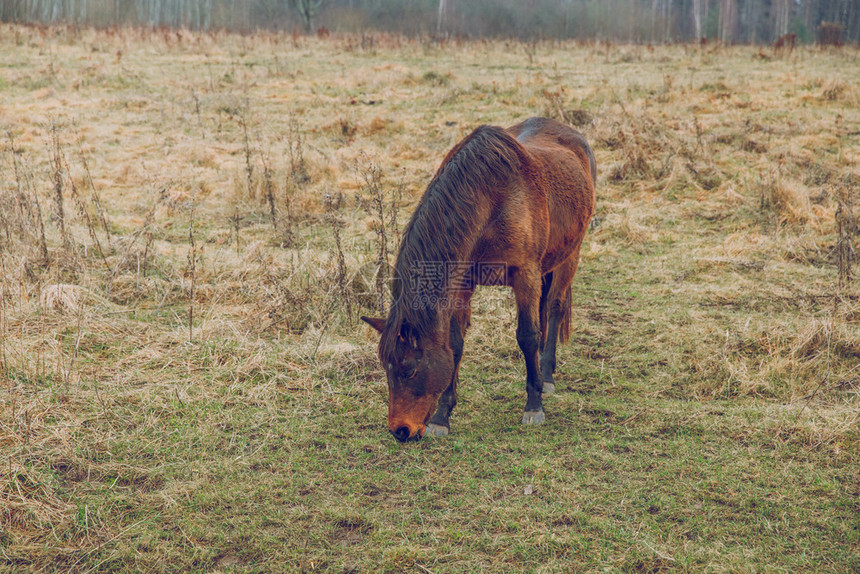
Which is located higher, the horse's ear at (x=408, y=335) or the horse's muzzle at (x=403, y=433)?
the horse's ear at (x=408, y=335)

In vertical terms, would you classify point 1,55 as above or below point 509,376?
above

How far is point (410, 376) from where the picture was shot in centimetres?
317

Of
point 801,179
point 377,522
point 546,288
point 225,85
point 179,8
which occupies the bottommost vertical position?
point 377,522

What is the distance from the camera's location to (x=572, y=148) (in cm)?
475

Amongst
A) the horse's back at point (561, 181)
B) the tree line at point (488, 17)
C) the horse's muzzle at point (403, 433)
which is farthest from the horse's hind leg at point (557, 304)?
the tree line at point (488, 17)

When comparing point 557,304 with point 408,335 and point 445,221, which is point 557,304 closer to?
point 445,221

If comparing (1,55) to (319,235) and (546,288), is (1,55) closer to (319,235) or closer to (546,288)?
(319,235)

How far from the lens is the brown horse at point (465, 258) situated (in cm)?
318

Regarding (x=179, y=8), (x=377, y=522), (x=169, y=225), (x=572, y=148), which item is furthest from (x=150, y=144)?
(x=179, y=8)

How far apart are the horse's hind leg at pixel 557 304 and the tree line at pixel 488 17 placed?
27.0 meters

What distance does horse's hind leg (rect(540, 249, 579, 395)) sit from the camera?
14.7ft

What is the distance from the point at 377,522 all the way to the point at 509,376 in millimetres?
1865

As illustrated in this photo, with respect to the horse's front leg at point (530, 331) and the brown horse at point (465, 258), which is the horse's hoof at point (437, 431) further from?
the horse's front leg at point (530, 331)

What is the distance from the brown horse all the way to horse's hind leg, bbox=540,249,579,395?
0.22 metres
